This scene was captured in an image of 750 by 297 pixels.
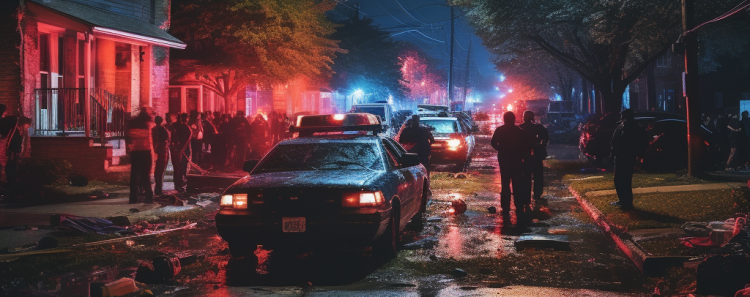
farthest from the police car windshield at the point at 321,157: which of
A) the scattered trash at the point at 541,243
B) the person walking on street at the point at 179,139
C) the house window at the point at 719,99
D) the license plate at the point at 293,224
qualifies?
the house window at the point at 719,99

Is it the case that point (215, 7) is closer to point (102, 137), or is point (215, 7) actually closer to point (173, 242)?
point (102, 137)

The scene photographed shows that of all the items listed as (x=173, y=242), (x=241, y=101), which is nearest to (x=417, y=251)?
(x=173, y=242)

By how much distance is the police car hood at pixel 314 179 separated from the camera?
777 cm

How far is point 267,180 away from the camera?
318 inches

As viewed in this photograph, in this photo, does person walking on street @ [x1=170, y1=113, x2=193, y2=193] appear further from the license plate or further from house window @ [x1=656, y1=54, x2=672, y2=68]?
house window @ [x1=656, y1=54, x2=672, y2=68]

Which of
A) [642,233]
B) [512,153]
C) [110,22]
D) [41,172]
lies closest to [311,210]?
[642,233]

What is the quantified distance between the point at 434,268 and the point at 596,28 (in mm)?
22274

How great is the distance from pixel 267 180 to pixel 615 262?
4.00m

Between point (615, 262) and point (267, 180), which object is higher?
point (267, 180)

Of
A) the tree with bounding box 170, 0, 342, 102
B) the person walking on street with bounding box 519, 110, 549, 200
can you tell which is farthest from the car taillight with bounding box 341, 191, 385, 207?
the tree with bounding box 170, 0, 342, 102

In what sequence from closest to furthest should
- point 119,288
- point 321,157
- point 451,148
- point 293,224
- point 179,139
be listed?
point 119,288 < point 293,224 < point 321,157 < point 179,139 < point 451,148

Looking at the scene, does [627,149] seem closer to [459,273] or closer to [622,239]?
[622,239]

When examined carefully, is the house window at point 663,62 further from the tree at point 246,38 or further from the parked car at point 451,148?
the parked car at point 451,148

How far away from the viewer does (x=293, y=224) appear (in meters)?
7.59
